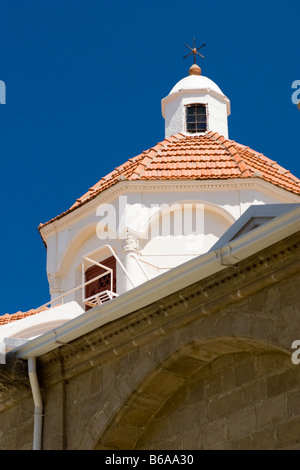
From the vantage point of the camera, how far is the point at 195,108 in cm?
2386

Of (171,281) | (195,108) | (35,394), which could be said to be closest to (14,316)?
(195,108)

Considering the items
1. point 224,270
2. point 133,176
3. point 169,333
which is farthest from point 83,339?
point 133,176

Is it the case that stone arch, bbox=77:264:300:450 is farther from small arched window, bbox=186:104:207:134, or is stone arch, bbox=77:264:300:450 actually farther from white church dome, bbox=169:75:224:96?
white church dome, bbox=169:75:224:96

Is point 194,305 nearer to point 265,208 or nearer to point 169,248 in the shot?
point 265,208

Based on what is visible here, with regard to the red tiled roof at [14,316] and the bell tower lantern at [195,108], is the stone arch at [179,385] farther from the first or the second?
the bell tower lantern at [195,108]

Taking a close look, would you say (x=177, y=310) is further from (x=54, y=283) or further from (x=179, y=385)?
(x=54, y=283)

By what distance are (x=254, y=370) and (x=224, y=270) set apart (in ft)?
→ 3.71

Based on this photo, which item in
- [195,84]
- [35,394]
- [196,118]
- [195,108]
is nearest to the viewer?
[35,394]

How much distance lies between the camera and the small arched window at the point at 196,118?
23484 millimetres

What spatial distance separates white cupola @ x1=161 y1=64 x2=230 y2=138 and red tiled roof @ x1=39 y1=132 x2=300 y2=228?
2.63 ft

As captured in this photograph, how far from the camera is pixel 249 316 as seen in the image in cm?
Answer: 1226

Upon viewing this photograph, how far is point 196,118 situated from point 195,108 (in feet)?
0.99

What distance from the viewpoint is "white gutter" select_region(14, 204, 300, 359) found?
38.8ft
